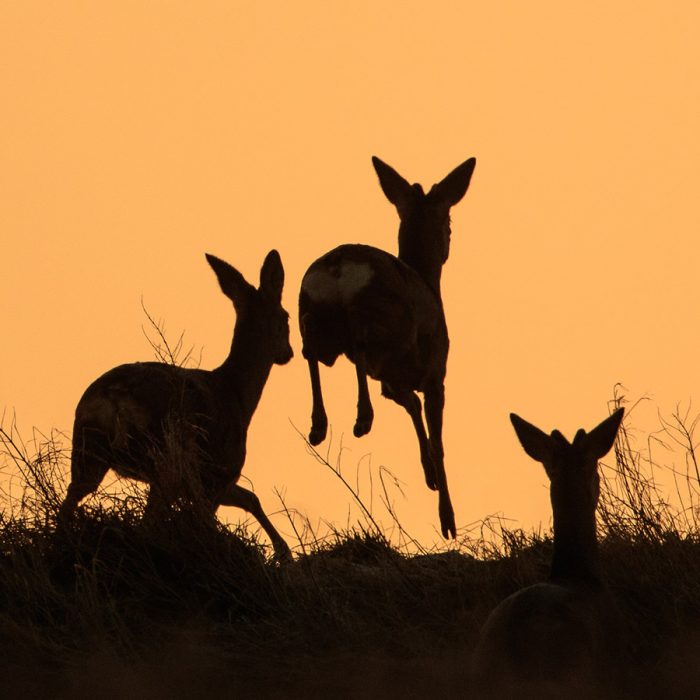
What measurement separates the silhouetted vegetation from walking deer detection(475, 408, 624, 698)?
0.25m

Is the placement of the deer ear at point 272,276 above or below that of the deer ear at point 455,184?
below

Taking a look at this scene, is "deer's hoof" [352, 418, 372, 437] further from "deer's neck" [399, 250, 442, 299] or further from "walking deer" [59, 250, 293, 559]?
"deer's neck" [399, 250, 442, 299]

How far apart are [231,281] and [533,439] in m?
4.86

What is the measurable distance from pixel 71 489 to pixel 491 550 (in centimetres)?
252

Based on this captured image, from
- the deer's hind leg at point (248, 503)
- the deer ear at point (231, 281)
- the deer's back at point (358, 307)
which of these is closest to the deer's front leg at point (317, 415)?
the deer's back at point (358, 307)

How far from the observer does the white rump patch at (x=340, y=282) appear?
1320cm

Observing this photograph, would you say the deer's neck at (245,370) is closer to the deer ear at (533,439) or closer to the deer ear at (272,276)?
the deer ear at (272,276)

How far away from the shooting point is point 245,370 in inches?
523

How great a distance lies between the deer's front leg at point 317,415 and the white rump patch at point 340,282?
629 millimetres

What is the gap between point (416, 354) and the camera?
14273mm


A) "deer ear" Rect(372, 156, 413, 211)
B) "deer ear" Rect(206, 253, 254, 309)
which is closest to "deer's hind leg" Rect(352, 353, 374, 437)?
"deer ear" Rect(206, 253, 254, 309)

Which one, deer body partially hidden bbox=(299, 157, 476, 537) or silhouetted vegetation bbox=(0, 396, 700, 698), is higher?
deer body partially hidden bbox=(299, 157, 476, 537)

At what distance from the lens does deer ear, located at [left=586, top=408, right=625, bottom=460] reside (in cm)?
916

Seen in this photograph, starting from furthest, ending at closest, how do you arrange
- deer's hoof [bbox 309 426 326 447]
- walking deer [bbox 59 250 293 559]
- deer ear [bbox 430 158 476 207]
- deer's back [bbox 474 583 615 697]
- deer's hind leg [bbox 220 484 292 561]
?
deer ear [bbox 430 158 476 207] < deer's hoof [bbox 309 426 326 447] < deer's hind leg [bbox 220 484 292 561] < walking deer [bbox 59 250 293 559] < deer's back [bbox 474 583 615 697]
